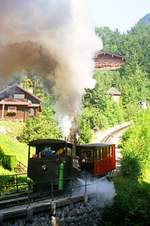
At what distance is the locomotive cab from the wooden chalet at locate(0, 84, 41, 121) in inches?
1740

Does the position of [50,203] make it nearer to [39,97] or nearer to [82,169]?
[82,169]

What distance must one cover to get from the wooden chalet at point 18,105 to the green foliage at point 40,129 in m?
16.2

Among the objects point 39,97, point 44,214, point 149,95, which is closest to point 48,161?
point 44,214

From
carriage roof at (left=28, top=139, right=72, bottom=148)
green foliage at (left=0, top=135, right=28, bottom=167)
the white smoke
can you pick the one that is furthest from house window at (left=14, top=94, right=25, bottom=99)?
carriage roof at (left=28, top=139, right=72, bottom=148)

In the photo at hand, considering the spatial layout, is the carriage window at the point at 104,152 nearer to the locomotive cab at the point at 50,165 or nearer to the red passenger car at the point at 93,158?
the red passenger car at the point at 93,158

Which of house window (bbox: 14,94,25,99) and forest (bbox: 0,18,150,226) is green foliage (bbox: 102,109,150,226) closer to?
forest (bbox: 0,18,150,226)

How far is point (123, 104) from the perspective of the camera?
107 metres

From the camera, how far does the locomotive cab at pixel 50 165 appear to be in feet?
79.9

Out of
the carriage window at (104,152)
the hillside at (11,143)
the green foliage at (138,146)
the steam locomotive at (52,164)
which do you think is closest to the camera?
the steam locomotive at (52,164)

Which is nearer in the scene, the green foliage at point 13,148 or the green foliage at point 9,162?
the green foliage at point 9,162

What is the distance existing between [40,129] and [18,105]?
20001mm

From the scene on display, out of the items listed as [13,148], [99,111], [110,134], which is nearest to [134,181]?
[13,148]

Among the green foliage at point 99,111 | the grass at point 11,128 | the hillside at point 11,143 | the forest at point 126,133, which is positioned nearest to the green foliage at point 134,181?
the forest at point 126,133

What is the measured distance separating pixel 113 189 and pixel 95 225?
5.77m
